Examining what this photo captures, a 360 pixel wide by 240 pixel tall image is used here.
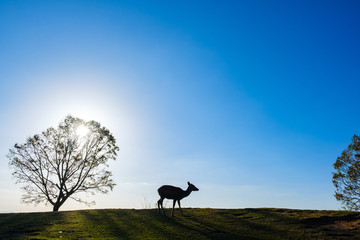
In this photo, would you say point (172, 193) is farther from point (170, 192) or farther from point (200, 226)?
point (200, 226)

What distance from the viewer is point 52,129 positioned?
38438 mm

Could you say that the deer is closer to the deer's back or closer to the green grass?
the deer's back

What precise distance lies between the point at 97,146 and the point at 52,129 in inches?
291

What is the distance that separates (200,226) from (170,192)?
4.87 m

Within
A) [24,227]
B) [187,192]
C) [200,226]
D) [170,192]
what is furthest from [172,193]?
[24,227]

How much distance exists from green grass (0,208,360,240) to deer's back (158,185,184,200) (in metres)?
1.77

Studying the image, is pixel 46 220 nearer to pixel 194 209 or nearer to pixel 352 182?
pixel 194 209

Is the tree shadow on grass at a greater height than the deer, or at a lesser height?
lesser

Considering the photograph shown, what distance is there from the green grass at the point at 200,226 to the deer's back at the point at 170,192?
1.77 m

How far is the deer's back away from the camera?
21906 mm

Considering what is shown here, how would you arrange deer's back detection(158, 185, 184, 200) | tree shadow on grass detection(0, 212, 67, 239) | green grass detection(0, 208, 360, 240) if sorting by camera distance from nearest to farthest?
green grass detection(0, 208, 360, 240)
tree shadow on grass detection(0, 212, 67, 239)
deer's back detection(158, 185, 184, 200)

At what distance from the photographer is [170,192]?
71.9 feet

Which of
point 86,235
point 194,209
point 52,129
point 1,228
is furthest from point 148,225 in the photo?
point 52,129

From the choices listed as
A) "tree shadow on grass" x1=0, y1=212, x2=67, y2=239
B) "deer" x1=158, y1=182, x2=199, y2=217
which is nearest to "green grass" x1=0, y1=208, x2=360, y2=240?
"tree shadow on grass" x1=0, y1=212, x2=67, y2=239
